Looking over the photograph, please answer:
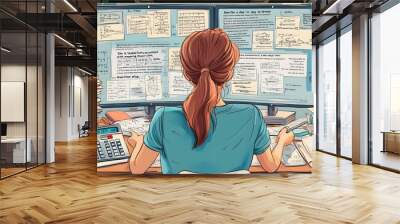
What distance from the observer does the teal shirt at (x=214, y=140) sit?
6.95 meters

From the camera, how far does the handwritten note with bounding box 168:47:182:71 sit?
7000 mm

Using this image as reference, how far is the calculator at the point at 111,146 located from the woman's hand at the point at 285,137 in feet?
8.95

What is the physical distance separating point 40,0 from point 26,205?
16.2ft

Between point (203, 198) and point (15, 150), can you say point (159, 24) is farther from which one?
point (15, 150)

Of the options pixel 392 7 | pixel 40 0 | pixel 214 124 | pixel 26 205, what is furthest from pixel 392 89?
pixel 40 0

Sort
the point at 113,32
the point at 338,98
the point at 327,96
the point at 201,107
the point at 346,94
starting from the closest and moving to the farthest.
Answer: the point at 201,107, the point at 113,32, the point at 346,94, the point at 338,98, the point at 327,96

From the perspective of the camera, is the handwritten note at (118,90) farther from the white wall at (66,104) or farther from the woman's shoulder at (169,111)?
the white wall at (66,104)

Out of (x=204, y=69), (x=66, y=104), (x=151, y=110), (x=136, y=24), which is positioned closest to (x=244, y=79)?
(x=204, y=69)

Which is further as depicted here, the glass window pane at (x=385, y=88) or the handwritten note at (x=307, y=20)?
the glass window pane at (x=385, y=88)

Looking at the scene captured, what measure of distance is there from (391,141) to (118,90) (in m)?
5.58

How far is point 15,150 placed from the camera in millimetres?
7902

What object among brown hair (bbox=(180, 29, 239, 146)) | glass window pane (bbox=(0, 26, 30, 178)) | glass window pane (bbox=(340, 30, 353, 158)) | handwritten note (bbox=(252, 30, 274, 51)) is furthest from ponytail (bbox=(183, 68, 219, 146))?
glass window pane (bbox=(340, 30, 353, 158))

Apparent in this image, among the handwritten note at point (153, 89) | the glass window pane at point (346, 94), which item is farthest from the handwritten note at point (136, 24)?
the glass window pane at point (346, 94)

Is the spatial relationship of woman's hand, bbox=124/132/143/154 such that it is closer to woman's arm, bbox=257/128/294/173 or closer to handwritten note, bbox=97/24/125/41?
handwritten note, bbox=97/24/125/41
